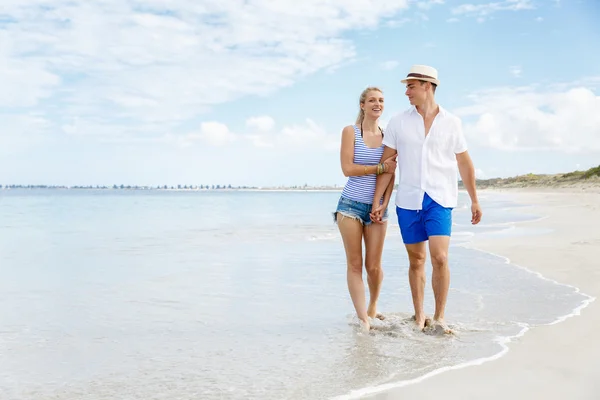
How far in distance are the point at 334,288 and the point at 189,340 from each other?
2.66 metres

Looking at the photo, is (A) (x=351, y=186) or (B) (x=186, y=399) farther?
(A) (x=351, y=186)

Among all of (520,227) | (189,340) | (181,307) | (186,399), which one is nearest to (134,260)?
(181,307)

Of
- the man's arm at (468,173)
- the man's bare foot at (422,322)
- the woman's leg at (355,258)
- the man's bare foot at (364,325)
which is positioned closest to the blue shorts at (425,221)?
the man's arm at (468,173)

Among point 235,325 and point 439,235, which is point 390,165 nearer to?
point 439,235

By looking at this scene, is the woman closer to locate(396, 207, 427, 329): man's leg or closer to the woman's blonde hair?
the woman's blonde hair

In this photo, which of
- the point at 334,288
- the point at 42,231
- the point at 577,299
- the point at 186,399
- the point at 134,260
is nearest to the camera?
the point at 186,399

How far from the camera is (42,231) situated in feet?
56.1

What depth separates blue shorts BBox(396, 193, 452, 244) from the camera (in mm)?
4758

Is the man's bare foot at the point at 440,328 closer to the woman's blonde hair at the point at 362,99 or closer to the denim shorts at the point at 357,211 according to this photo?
the denim shorts at the point at 357,211

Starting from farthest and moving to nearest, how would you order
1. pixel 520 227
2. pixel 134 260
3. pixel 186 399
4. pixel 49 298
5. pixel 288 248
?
pixel 520 227 < pixel 288 248 < pixel 134 260 < pixel 49 298 < pixel 186 399

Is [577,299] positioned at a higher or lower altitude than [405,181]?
lower

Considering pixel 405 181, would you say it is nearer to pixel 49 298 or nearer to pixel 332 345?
pixel 332 345

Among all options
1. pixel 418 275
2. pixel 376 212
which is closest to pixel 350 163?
pixel 376 212

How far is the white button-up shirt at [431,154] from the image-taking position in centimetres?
477
